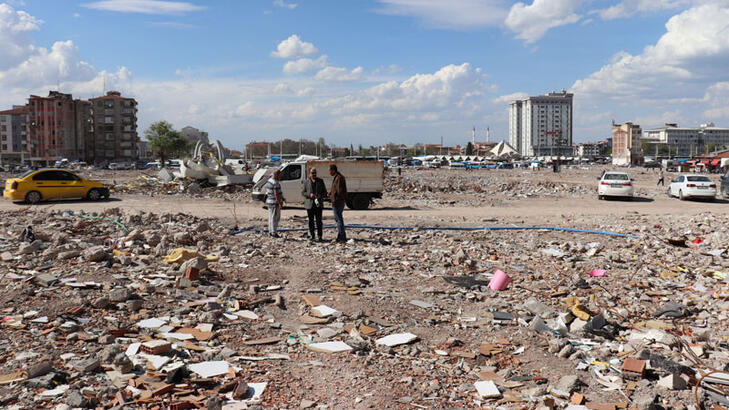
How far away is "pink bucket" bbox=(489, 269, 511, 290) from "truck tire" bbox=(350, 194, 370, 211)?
1199cm

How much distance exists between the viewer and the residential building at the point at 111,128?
397ft

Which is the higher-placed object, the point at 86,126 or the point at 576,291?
the point at 86,126

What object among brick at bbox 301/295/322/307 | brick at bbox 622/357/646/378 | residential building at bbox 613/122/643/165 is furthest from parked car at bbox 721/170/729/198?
residential building at bbox 613/122/643/165

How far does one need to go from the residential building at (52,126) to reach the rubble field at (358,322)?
118 metres

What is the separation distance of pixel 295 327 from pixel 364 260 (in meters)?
4.06

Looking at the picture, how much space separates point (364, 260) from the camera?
1112 centimetres

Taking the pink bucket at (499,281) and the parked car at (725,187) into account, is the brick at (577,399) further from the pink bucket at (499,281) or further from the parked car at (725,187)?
the parked car at (725,187)

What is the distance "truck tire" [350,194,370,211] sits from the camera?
20995mm

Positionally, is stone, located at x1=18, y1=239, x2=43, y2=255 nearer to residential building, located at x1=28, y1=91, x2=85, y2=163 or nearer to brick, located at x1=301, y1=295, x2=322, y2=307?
brick, located at x1=301, y1=295, x2=322, y2=307

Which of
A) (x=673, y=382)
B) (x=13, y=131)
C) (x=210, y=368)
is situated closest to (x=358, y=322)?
(x=210, y=368)

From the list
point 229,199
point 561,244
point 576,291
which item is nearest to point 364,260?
point 576,291

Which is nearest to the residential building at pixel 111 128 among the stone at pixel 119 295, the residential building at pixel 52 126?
the residential building at pixel 52 126

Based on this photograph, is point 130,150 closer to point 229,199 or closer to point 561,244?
point 229,199

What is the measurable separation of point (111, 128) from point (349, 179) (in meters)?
115
